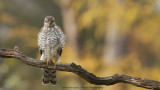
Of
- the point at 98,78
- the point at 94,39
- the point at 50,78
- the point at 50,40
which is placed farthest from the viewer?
the point at 94,39

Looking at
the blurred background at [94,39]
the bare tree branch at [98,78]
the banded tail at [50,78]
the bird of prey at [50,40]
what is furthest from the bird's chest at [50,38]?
the blurred background at [94,39]

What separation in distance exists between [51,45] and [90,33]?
5.61 metres

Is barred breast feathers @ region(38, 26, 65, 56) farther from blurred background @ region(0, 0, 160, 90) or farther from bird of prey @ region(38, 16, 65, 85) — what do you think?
blurred background @ region(0, 0, 160, 90)

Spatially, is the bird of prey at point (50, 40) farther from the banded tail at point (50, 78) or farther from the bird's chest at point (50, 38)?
the banded tail at point (50, 78)

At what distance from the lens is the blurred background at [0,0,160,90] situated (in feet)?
32.6

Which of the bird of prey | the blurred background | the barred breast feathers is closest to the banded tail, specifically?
the bird of prey

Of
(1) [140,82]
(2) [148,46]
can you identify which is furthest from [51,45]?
(2) [148,46]

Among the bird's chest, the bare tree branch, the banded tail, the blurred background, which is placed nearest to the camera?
the bare tree branch

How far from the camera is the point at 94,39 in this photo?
11.7 meters

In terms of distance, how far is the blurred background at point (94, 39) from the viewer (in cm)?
993

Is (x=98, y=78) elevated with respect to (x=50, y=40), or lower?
lower

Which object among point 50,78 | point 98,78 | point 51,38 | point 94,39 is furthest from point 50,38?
point 94,39

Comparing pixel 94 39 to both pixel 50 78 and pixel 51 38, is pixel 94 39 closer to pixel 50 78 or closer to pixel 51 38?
pixel 50 78

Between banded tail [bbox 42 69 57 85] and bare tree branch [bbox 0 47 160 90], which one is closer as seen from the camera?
bare tree branch [bbox 0 47 160 90]
